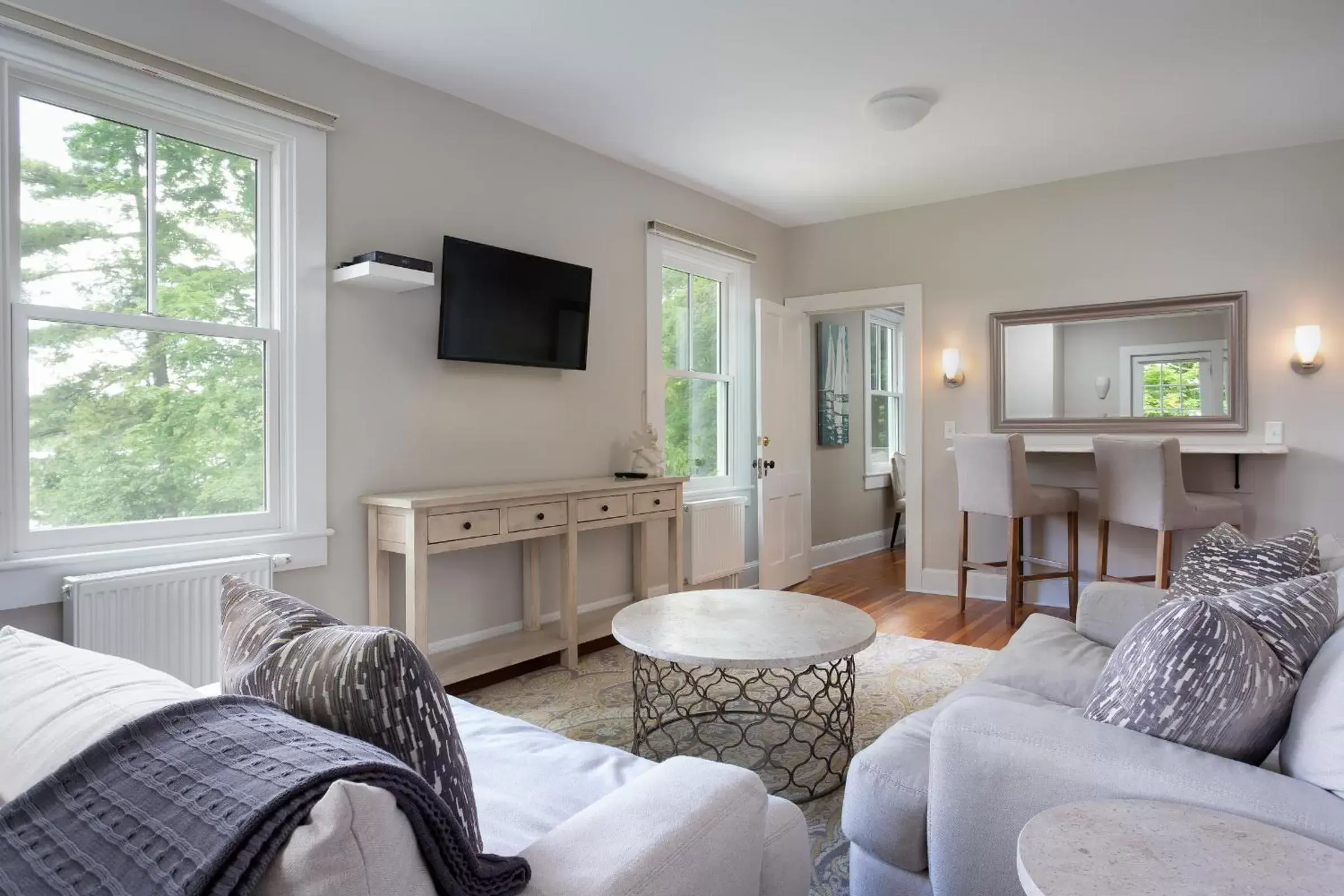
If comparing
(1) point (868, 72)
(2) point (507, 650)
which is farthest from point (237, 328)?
(1) point (868, 72)

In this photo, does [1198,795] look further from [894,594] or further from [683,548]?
[894,594]

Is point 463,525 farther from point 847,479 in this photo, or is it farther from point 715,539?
point 847,479

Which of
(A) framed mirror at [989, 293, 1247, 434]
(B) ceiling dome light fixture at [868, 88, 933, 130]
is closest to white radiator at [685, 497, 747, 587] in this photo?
(A) framed mirror at [989, 293, 1247, 434]

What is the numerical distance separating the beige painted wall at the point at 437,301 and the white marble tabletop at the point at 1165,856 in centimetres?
260

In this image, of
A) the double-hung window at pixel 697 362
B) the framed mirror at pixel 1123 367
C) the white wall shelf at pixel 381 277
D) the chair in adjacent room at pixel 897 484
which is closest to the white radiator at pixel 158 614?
the white wall shelf at pixel 381 277

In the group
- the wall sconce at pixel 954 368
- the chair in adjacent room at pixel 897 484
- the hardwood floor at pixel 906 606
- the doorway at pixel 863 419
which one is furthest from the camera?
the chair in adjacent room at pixel 897 484

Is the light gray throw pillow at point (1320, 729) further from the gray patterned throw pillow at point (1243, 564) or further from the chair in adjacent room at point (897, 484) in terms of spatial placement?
the chair in adjacent room at point (897, 484)

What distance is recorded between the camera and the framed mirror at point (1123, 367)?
4152 mm

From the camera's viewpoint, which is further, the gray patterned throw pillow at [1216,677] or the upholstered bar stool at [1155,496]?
the upholstered bar stool at [1155,496]

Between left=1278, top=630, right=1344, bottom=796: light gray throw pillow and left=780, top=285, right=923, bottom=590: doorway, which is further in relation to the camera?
left=780, top=285, right=923, bottom=590: doorway

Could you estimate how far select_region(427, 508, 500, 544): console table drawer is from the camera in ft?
9.30

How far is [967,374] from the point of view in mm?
4898

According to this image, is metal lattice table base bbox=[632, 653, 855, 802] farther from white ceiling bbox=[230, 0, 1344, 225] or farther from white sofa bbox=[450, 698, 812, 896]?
white ceiling bbox=[230, 0, 1344, 225]

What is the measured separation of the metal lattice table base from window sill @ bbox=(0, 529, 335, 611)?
128 centimetres
